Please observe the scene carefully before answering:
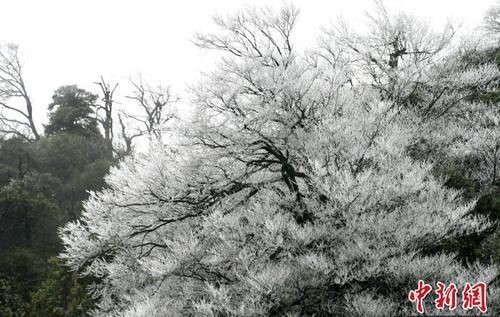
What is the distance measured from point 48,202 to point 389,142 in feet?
47.2

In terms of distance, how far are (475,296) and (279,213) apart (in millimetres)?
2872

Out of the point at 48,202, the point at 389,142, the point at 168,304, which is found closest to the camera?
the point at 168,304

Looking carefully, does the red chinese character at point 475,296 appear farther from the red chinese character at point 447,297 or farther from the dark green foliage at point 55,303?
the dark green foliage at point 55,303

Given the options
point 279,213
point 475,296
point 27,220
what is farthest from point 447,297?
point 27,220

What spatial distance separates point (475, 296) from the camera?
17.1 feet

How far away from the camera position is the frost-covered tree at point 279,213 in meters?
5.85

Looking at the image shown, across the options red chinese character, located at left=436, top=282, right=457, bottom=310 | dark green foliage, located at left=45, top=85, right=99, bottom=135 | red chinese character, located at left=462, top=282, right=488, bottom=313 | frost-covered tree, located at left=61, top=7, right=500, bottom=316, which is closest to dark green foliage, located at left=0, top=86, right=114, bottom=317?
dark green foliage, located at left=45, top=85, right=99, bottom=135

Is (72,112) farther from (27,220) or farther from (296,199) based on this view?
(296,199)

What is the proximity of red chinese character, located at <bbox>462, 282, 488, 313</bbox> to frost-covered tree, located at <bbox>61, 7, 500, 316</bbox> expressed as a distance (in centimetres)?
34

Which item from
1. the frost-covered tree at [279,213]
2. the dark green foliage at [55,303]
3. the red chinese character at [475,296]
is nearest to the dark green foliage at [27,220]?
the dark green foliage at [55,303]

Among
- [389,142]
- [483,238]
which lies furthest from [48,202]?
[483,238]

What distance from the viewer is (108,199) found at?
7.95 meters

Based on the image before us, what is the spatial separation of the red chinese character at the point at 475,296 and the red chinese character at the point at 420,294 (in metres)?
0.46

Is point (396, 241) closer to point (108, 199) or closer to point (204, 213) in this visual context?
point (204, 213)
